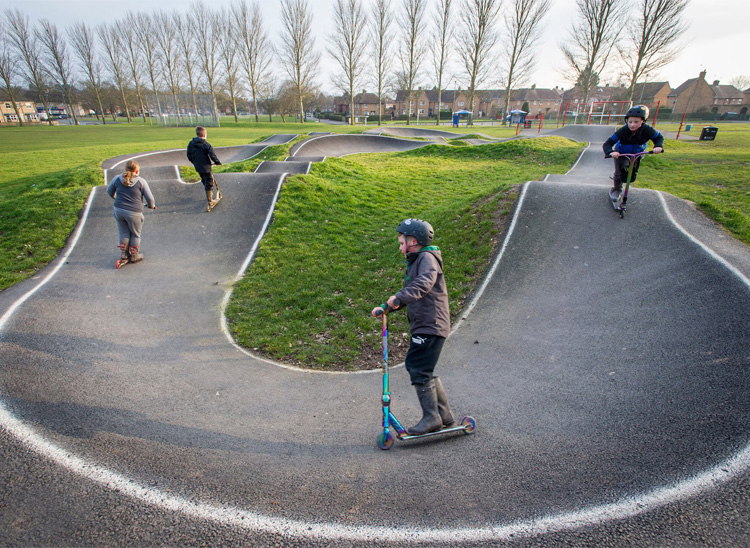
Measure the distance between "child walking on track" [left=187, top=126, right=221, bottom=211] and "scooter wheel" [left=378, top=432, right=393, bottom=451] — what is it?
10051 mm

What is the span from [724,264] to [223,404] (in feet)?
27.0

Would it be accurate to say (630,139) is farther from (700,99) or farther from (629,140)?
(700,99)

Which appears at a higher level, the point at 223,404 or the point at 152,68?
the point at 152,68

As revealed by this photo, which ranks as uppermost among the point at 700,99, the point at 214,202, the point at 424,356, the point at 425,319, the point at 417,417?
the point at 700,99

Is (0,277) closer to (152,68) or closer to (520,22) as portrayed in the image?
(520,22)

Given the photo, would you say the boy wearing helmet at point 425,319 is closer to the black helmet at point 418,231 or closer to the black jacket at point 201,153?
the black helmet at point 418,231

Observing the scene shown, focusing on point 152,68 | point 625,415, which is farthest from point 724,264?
point 152,68

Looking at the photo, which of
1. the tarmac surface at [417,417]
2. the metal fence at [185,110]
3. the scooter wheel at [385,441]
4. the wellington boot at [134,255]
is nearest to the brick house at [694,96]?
the metal fence at [185,110]

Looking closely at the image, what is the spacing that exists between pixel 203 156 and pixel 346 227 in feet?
16.1

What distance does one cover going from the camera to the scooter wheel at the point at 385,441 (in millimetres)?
4027

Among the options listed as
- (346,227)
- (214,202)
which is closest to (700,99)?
(346,227)

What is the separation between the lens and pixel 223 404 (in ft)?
15.9

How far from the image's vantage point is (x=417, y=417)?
15.1 feet

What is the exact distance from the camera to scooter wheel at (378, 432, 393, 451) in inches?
159
